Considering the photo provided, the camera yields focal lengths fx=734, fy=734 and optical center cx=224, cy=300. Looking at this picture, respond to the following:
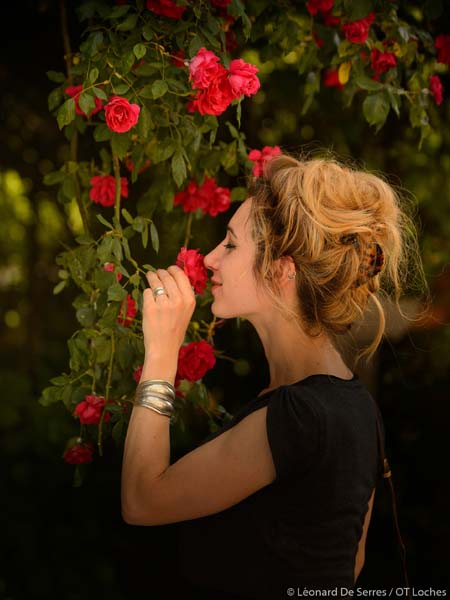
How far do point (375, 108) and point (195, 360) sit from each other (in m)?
0.89

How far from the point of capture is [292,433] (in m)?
1.50

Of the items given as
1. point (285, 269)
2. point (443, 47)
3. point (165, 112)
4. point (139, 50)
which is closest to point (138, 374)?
point (285, 269)

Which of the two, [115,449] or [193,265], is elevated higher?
[193,265]

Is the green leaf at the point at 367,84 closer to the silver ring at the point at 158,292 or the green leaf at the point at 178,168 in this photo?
the green leaf at the point at 178,168

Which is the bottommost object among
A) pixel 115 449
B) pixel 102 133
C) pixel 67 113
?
pixel 115 449

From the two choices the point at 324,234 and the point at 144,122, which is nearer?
the point at 324,234

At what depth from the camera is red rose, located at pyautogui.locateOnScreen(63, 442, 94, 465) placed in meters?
1.96

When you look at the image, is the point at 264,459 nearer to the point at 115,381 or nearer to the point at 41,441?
the point at 115,381

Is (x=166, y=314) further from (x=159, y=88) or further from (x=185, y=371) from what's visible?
(x=159, y=88)

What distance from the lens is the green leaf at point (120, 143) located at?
6.15ft

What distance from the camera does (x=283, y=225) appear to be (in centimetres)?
172

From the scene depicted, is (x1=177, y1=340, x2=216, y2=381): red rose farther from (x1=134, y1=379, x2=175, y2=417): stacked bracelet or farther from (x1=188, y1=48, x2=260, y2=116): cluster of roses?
(x1=188, y1=48, x2=260, y2=116): cluster of roses

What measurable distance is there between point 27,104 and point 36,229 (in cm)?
115

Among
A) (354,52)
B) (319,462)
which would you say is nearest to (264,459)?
(319,462)
